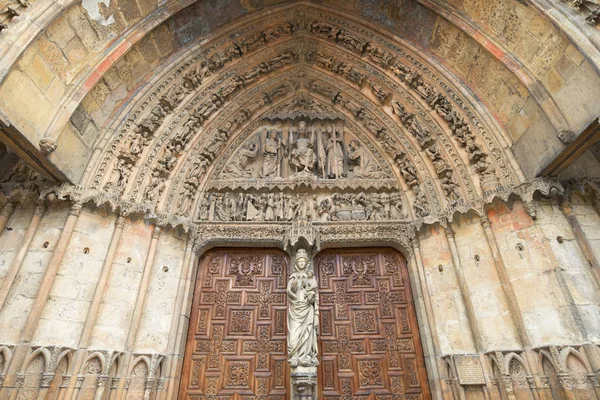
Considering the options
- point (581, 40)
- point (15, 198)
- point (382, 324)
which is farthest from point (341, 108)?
point (15, 198)

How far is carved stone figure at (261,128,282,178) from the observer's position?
6276 millimetres

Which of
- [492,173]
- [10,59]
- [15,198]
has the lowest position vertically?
[15,198]

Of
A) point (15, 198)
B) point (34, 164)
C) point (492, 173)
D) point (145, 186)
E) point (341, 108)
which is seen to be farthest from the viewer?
point (341, 108)

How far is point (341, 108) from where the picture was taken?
691 centimetres

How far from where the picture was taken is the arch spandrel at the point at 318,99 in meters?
5.14

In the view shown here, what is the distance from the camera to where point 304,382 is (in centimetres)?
415

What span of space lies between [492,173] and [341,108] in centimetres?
325

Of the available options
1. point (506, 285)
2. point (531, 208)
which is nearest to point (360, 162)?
point (531, 208)

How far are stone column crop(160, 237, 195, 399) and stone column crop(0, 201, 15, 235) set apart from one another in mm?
2417

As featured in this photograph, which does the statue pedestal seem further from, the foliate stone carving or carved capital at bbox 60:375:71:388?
the foliate stone carving

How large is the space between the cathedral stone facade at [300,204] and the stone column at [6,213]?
0.03 m

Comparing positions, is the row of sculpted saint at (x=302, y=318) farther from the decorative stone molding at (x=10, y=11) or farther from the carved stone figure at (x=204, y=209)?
the decorative stone molding at (x=10, y=11)

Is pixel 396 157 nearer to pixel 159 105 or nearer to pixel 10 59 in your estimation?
pixel 159 105

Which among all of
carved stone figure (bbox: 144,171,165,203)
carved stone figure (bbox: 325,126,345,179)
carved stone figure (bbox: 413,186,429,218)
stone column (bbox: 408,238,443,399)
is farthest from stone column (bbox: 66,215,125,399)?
carved stone figure (bbox: 413,186,429,218)
